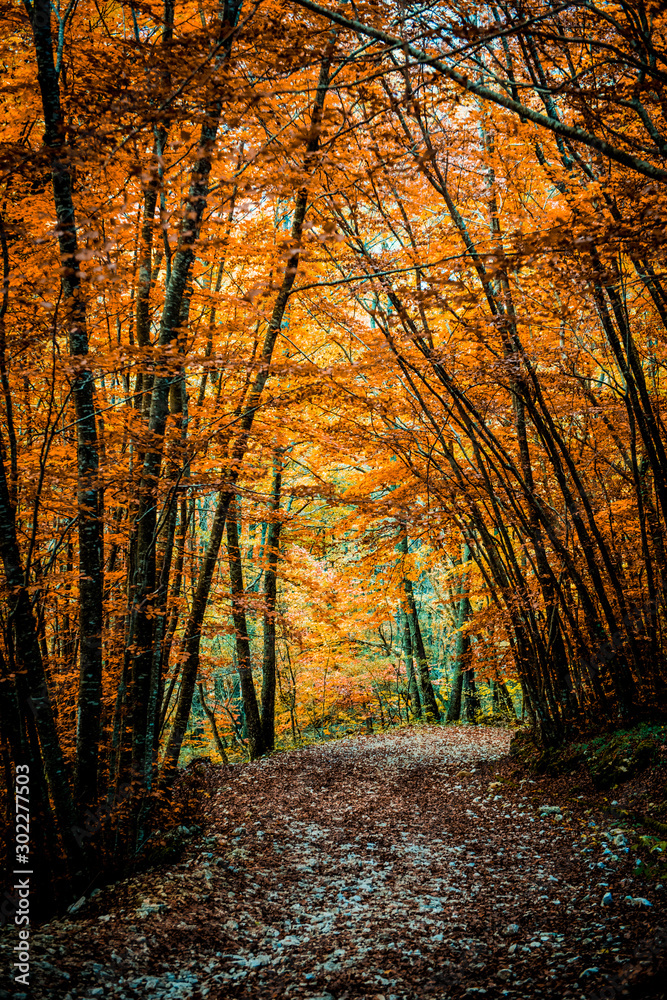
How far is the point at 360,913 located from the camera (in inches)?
147

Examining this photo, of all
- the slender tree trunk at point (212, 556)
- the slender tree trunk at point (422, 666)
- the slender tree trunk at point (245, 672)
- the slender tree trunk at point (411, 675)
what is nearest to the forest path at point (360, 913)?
the slender tree trunk at point (212, 556)

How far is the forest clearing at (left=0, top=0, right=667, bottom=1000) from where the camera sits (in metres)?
2.87

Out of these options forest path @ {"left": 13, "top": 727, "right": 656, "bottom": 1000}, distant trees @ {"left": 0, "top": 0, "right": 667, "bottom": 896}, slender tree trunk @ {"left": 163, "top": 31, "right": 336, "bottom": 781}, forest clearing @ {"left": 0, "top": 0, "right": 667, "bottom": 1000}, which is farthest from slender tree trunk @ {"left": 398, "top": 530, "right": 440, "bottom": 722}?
slender tree trunk @ {"left": 163, "top": 31, "right": 336, "bottom": 781}

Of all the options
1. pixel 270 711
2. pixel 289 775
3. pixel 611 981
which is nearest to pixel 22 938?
pixel 611 981

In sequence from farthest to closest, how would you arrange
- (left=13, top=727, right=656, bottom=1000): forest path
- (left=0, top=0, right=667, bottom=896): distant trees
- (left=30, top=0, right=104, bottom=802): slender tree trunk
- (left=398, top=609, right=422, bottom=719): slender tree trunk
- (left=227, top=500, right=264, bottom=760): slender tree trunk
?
(left=398, top=609, right=422, bottom=719): slender tree trunk → (left=227, top=500, right=264, bottom=760): slender tree trunk → (left=30, top=0, right=104, bottom=802): slender tree trunk → (left=0, top=0, right=667, bottom=896): distant trees → (left=13, top=727, right=656, bottom=1000): forest path

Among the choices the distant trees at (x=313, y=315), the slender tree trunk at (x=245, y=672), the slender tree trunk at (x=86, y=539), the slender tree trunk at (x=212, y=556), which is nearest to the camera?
the distant trees at (x=313, y=315)

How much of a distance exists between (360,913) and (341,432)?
4796mm

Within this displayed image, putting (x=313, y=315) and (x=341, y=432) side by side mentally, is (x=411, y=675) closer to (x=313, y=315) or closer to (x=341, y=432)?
(x=341, y=432)

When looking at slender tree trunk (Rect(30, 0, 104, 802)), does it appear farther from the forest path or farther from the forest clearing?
the forest path

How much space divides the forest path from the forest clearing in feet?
0.11

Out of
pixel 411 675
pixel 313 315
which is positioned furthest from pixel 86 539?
pixel 411 675

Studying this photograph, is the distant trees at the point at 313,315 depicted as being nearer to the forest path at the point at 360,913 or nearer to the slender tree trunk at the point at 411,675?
the forest path at the point at 360,913

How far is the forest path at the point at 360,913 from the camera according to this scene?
9.23 feet

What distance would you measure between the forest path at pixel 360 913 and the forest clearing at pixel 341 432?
1.4 inches
